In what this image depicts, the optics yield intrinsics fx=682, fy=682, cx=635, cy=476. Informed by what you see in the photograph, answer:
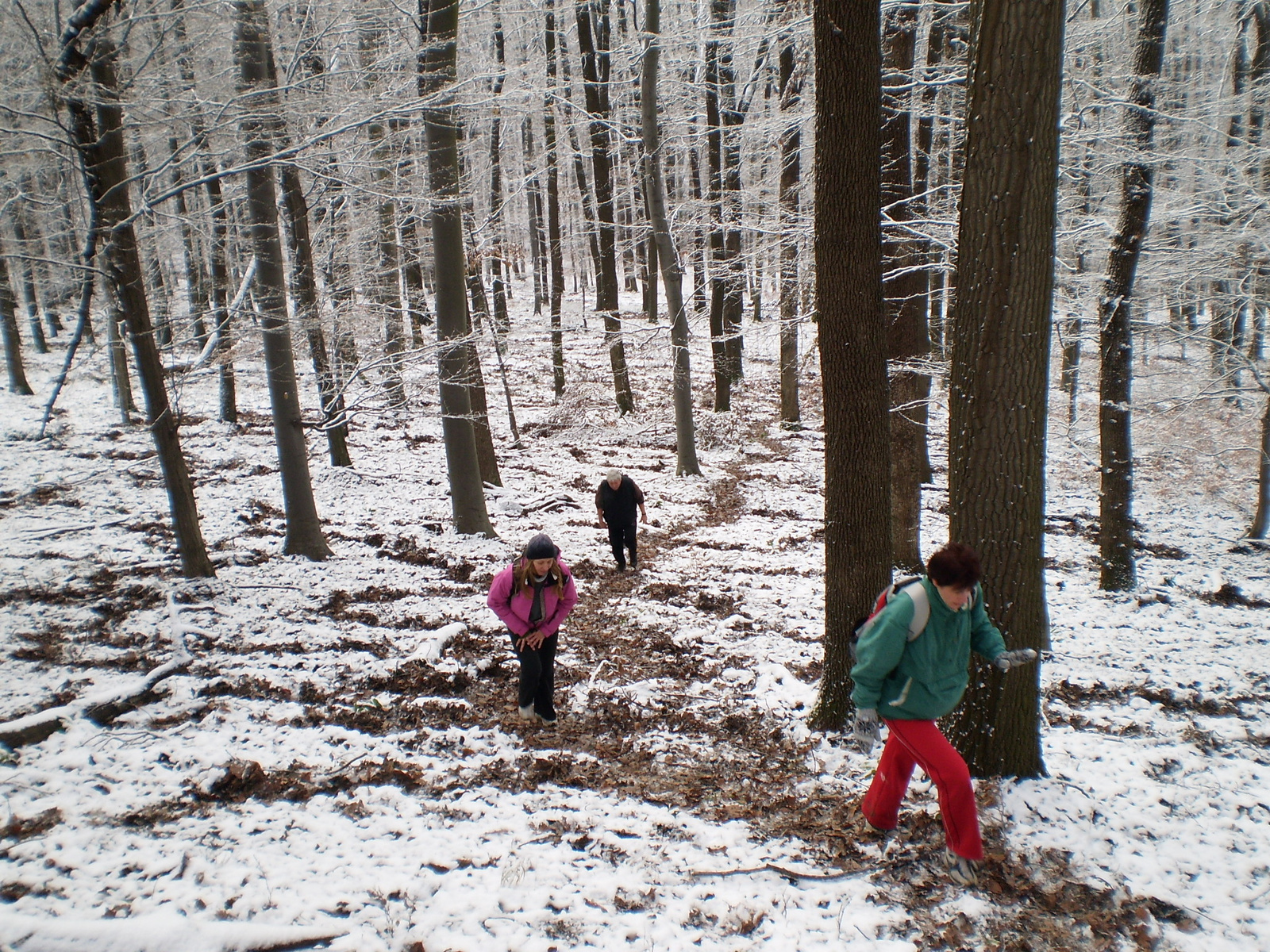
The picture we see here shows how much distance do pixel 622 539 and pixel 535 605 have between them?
4.16 meters

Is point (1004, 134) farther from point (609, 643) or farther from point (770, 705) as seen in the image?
point (609, 643)

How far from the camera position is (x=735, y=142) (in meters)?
13.3

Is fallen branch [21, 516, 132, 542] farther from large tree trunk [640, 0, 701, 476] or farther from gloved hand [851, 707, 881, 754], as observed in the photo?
gloved hand [851, 707, 881, 754]

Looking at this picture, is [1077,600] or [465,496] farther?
[465,496]

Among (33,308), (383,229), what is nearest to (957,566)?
(383,229)

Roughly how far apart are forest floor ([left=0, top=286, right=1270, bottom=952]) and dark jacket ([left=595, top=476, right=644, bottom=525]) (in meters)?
0.80

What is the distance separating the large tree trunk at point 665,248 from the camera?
13109mm

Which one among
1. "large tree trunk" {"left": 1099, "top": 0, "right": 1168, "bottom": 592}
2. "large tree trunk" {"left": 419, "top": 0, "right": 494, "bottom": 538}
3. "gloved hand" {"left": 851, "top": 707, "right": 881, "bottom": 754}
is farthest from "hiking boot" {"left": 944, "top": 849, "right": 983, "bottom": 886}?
"large tree trunk" {"left": 419, "top": 0, "right": 494, "bottom": 538}

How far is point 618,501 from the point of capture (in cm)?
876

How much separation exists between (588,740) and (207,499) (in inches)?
344

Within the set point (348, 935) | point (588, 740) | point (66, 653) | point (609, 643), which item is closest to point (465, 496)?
point (609, 643)

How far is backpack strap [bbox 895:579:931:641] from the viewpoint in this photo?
314 cm

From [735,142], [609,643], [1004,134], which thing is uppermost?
[735,142]

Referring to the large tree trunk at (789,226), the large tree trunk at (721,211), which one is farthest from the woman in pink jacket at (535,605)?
the large tree trunk at (721,211)
